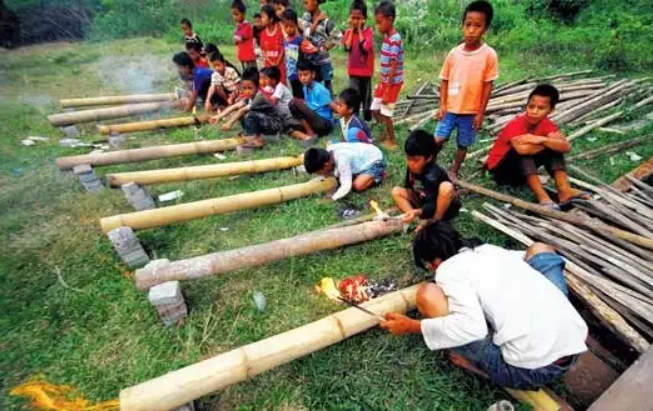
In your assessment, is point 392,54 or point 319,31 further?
point 319,31

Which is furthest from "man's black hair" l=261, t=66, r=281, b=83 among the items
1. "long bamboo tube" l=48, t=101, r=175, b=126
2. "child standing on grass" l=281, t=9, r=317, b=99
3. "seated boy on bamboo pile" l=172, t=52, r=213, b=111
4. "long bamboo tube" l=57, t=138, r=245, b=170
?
"long bamboo tube" l=48, t=101, r=175, b=126

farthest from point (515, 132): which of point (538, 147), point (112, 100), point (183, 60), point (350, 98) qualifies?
point (112, 100)

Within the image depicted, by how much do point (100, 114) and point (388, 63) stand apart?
5383mm

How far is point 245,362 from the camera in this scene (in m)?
2.29

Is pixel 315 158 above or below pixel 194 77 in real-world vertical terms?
below

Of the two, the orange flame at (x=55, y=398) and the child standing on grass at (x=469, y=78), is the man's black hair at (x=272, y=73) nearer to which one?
the child standing on grass at (x=469, y=78)

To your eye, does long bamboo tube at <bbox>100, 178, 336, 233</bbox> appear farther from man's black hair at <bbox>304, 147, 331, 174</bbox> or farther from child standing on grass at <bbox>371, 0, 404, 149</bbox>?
child standing on grass at <bbox>371, 0, 404, 149</bbox>

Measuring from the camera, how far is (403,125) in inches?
254

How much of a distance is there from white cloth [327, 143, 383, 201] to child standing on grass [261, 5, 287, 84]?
3407 millimetres

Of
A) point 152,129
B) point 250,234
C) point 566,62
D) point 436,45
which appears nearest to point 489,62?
point 250,234

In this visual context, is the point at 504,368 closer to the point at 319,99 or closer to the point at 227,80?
the point at 319,99

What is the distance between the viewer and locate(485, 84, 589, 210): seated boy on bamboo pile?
3689mm

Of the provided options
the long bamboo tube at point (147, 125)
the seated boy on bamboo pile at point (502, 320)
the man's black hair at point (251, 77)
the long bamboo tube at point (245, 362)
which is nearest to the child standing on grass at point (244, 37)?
the man's black hair at point (251, 77)

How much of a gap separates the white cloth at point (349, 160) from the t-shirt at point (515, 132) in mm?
1321
